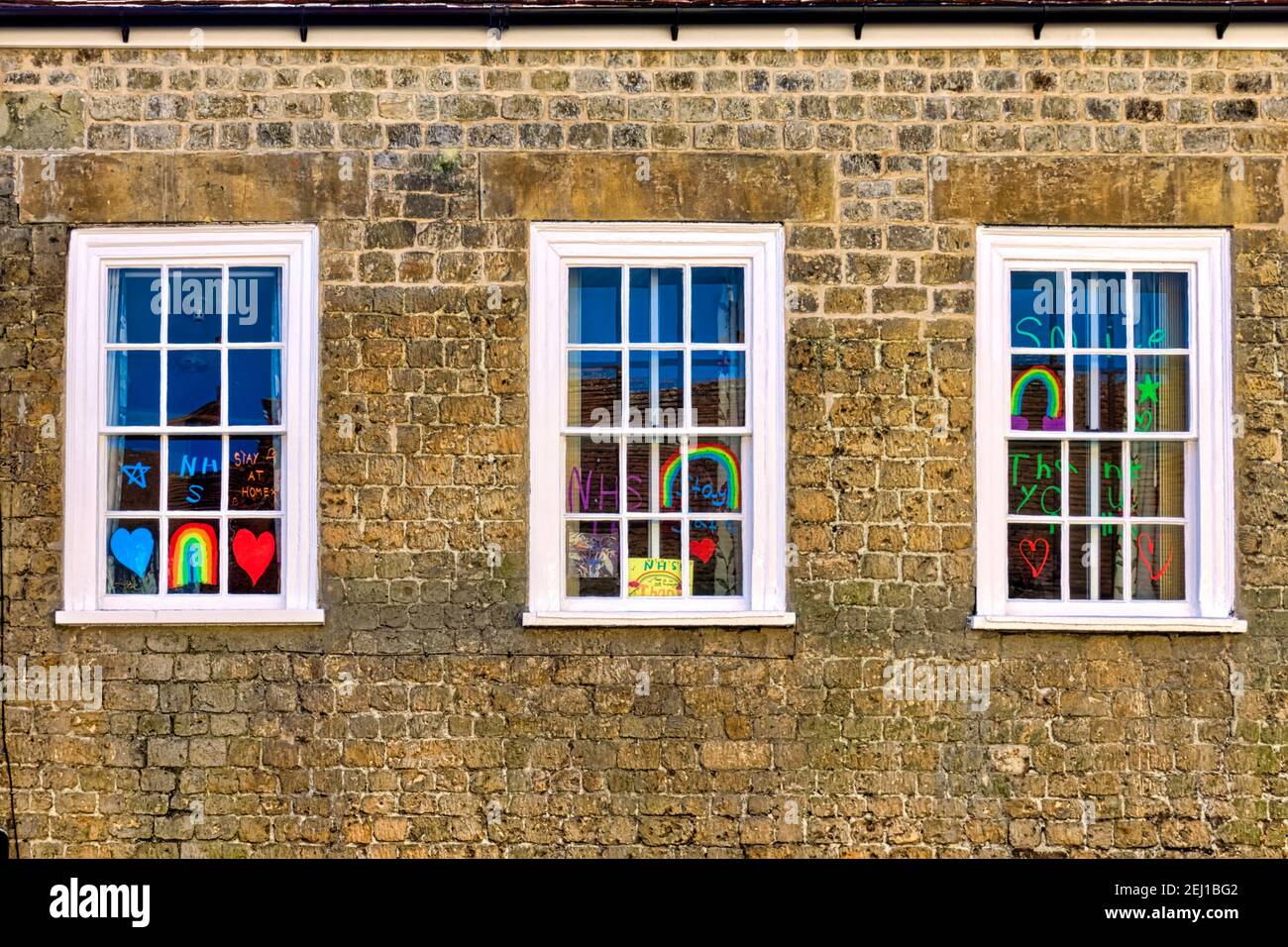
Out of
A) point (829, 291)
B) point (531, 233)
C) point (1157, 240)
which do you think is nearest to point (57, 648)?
point (531, 233)


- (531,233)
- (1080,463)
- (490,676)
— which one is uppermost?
(531,233)

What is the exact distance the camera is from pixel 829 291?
6.67 metres

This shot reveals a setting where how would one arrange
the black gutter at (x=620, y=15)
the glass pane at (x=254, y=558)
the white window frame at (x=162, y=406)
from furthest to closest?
the glass pane at (x=254, y=558), the white window frame at (x=162, y=406), the black gutter at (x=620, y=15)

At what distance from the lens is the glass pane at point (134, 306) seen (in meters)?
6.76

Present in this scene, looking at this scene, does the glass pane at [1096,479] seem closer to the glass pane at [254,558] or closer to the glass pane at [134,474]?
the glass pane at [254,558]

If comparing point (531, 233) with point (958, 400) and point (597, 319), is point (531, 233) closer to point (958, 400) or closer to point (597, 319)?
point (597, 319)

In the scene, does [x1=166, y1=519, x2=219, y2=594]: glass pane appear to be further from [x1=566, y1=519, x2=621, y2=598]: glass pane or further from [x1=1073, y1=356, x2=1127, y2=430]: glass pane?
[x1=1073, y1=356, x2=1127, y2=430]: glass pane

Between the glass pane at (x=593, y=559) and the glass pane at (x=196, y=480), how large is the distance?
5.91ft

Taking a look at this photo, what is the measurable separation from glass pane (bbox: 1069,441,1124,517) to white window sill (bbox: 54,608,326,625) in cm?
383

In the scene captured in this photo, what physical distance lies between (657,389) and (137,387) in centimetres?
265

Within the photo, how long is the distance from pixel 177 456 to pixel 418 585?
1412mm

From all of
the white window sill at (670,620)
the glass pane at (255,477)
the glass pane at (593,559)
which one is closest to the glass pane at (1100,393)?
the white window sill at (670,620)

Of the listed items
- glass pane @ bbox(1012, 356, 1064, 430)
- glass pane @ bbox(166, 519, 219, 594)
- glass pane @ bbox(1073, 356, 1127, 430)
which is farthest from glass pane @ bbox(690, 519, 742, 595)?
glass pane @ bbox(166, 519, 219, 594)

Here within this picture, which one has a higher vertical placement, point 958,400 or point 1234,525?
point 958,400
